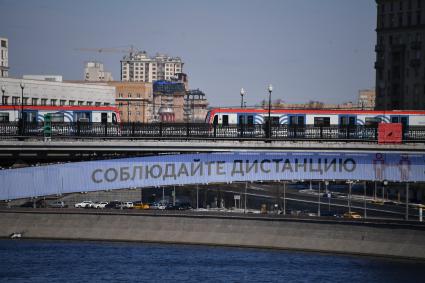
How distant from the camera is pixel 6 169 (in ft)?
211

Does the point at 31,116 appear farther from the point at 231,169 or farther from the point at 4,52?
the point at 4,52

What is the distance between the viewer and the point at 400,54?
414 ft

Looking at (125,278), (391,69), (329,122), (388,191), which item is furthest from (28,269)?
(391,69)

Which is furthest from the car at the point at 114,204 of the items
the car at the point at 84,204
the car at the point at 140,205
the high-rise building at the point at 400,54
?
the high-rise building at the point at 400,54

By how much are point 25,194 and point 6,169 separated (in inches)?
83.3

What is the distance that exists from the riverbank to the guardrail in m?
5.44

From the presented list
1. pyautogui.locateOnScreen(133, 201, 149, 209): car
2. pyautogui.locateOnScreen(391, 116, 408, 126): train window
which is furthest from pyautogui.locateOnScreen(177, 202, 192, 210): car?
pyautogui.locateOnScreen(391, 116, 408, 126): train window

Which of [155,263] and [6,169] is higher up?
[6,169]

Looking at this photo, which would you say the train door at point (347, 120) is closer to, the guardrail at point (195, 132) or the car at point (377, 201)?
the guardrail at point (195, 132)

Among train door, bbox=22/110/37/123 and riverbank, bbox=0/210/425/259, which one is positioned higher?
train door, bbox=22/110/37/123

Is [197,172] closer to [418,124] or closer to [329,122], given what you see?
[329,122]

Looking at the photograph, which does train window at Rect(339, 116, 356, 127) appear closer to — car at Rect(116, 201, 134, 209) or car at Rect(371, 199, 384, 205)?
car at Rect(116, 201, 134, 209)

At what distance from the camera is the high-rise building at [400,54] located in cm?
12231

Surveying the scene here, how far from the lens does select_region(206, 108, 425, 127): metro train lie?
72.6m
